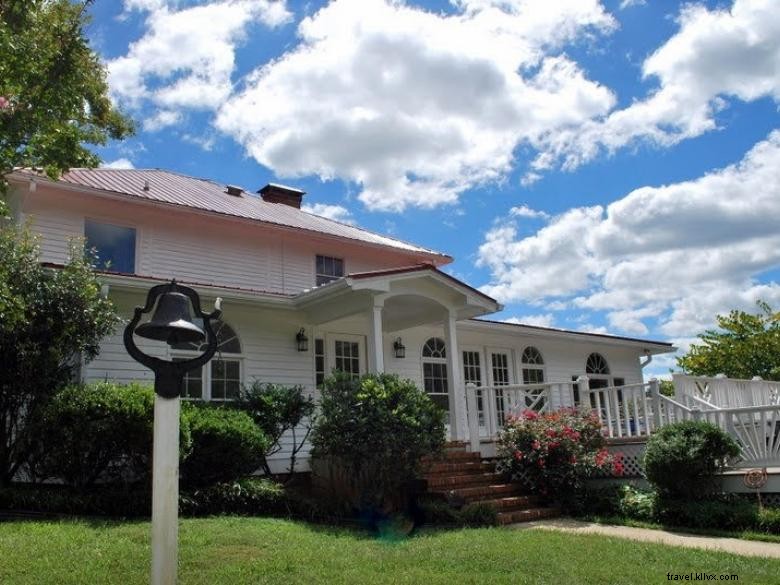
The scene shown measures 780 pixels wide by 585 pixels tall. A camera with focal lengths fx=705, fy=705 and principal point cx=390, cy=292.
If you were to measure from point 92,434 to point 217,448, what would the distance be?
5.65 feet

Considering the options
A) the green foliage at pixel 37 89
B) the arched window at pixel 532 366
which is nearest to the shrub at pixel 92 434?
the green foliage at pixel 37 89

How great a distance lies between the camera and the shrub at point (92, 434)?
877 centimetres

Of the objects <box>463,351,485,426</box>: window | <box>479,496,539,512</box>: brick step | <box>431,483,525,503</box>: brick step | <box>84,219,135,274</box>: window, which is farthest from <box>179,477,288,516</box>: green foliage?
<box>463,351,485,426</box>: window

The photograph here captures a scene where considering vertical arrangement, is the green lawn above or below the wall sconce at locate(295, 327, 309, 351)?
below

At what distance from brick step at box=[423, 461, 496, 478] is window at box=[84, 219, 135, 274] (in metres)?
6.85

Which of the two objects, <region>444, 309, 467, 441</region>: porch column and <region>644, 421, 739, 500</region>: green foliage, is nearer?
<region>644, 421, 739, 500</region>: green foliage

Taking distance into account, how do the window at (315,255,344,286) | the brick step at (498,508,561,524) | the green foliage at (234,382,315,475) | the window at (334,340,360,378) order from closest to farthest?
the brick step at (498,508,561,524)
the green foliage at (234,382,315,475)
the window at (334,340,360,378)
the window at (315,255,344,286)

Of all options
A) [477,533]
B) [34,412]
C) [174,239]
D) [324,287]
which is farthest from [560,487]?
[174,239]

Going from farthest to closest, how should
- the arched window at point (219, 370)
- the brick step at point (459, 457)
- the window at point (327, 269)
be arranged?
the window at point (327, 269)
the arched window at point (219, 370)
the brick step at point (459, 457)

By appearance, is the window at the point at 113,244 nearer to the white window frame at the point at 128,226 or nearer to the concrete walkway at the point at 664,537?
the white window frame at the point at 128,226

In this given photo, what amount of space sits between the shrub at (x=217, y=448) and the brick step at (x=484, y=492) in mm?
2842

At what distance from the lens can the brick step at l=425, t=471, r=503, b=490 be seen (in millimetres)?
10938

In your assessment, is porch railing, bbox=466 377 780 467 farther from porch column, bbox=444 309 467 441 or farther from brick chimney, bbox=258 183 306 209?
brick chimney, bbox=258 183 306 209

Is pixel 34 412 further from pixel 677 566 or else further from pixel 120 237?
pixel 677 566
